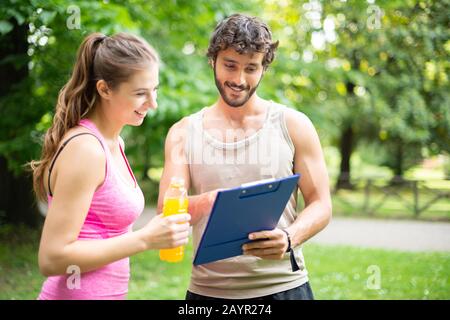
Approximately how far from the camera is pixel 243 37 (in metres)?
2.29

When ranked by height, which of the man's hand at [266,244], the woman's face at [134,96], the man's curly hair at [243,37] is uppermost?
the man's curly hair at [243,37]

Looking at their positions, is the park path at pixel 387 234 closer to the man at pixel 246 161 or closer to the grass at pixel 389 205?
the grass at pixel 389 205

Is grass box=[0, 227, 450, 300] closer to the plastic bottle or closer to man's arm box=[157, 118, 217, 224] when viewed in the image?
man's arm box=[157, 118, 217, 224]

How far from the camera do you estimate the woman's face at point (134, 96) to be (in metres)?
1.91

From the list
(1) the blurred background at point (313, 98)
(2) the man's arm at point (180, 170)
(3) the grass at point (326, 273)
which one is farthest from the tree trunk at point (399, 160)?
(2) the man's arm at point (180, 170)

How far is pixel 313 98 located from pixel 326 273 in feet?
23.1

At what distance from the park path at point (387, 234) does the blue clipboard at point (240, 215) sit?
5351 millimetres

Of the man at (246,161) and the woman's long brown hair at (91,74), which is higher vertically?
the woman's long brown hair at (91,74)

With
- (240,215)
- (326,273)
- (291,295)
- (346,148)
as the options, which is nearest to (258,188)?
(240,215)

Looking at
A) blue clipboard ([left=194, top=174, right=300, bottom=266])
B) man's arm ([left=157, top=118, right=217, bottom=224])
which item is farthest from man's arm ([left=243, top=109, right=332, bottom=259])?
man's arm ([left=157, top=118, right=217, bottom=224])

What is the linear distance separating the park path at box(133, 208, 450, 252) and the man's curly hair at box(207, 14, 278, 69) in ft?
17.0

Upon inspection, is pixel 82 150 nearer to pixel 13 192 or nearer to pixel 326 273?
pixel 326 273

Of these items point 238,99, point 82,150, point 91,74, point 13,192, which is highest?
point 91,74
